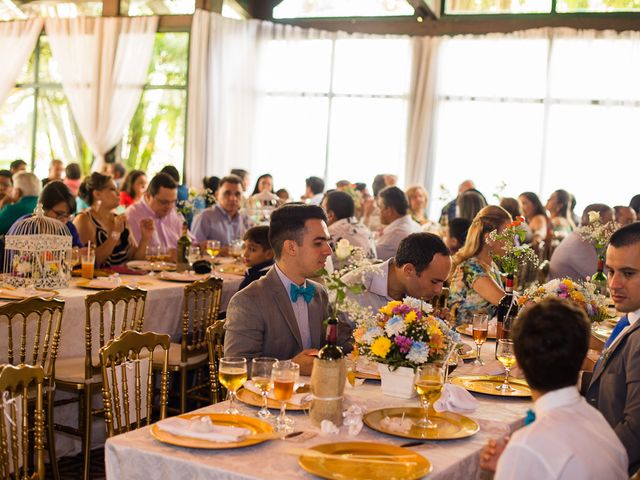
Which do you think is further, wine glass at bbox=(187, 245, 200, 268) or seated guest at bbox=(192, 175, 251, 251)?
seated guest at bbox=(192, 175, 251, 251)

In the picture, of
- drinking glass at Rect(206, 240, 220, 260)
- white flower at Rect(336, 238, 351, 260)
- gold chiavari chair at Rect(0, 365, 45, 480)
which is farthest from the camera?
drinking glass at Rect(206, 240, 220, 260)

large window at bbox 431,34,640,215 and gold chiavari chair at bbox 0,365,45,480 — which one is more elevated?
large window at bbox 431,34,640,215

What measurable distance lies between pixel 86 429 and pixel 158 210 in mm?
3248

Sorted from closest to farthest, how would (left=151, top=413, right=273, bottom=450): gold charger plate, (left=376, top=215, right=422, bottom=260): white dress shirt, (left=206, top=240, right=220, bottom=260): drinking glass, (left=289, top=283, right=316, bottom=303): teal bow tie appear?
(left=151, top=413, right=273, bottom=450): gold charger plate < (left=289, top=283, right=316, bottom=303): teal bow tie < (left=206, top=240, right=220, bottom=260): drinking glass < (left=376, top=215, right=422, bottom=260): white dress shirt

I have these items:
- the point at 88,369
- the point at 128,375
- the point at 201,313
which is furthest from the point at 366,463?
the point at 201,313

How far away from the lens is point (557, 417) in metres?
1.92

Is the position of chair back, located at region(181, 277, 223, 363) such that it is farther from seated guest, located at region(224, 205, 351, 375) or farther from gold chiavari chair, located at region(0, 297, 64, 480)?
seated guest, located at region(224, 205, 351, 375)

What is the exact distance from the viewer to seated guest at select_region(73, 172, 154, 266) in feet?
20.9

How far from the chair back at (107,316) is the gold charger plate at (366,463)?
211cm

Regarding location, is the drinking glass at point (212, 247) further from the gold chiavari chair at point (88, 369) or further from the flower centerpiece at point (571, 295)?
the flower centerpiece at point (571, 295)

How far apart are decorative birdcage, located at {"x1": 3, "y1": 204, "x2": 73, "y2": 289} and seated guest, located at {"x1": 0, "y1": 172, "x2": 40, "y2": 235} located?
179 centimetres

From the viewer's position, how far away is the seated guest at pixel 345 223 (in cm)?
720

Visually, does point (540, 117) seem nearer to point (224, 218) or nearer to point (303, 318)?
point (224, 218)

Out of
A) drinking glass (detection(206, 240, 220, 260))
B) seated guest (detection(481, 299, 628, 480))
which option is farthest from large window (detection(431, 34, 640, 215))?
seated guest (detection(481, 299, 628, 480))
